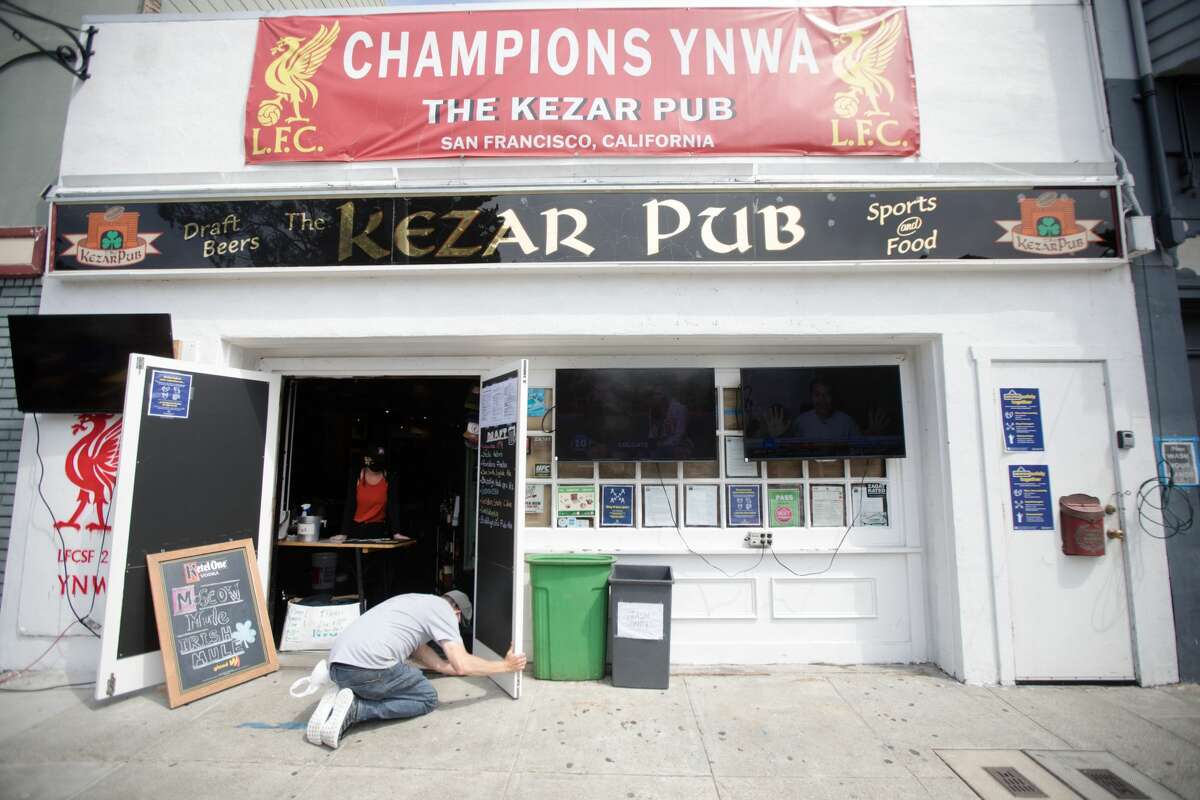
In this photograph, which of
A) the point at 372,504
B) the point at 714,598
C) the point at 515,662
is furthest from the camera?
the point at 372,504

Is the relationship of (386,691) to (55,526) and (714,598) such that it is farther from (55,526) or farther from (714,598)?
(55,526)

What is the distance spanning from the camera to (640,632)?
15.9 feet

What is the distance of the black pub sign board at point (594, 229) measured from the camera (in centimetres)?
531

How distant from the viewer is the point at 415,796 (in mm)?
3285

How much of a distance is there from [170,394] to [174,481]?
28.7 inches

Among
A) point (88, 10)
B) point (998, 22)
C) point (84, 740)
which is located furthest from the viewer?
point (88, 10)

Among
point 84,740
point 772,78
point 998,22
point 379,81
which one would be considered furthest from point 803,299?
Answer: point 84,740

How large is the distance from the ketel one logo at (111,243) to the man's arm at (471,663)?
15.4 ft

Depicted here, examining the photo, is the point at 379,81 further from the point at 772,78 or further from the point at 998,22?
the point at 998,22

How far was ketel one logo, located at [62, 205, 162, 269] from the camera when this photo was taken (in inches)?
218

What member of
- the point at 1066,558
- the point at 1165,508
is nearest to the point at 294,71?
the point at 1066,558

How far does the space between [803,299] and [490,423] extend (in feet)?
10.2

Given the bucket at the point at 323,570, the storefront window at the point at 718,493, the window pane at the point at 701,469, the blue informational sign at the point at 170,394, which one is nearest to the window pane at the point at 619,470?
the storefront window at the point at 718,493

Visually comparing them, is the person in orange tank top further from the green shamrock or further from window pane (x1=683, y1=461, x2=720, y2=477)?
the green shamrock
